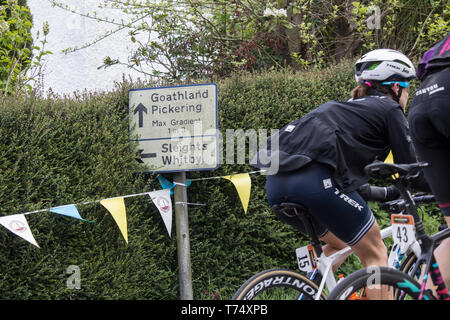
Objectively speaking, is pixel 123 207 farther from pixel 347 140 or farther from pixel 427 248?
pixel 427 248

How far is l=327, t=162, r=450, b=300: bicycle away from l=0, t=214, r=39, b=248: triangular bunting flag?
7.72 feet

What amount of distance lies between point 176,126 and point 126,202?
813mm

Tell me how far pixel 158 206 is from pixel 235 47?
158 inches

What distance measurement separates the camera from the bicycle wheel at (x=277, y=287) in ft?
10.7

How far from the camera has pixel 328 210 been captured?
342 centimetres

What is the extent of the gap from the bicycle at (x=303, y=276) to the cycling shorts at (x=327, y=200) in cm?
8

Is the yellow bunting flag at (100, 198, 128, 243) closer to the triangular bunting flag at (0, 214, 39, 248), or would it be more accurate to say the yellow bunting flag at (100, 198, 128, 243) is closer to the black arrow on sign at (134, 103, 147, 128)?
the triangular bunting flag at (0, 214, 39, 248)

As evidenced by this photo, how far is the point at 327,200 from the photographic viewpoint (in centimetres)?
341

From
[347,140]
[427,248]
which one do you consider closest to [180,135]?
Result: [347,140]

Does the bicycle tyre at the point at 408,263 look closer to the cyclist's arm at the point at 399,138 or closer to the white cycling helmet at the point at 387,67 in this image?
the cyclist's arm at the point at 399,138

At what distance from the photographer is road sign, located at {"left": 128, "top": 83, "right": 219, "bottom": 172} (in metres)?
5.10
